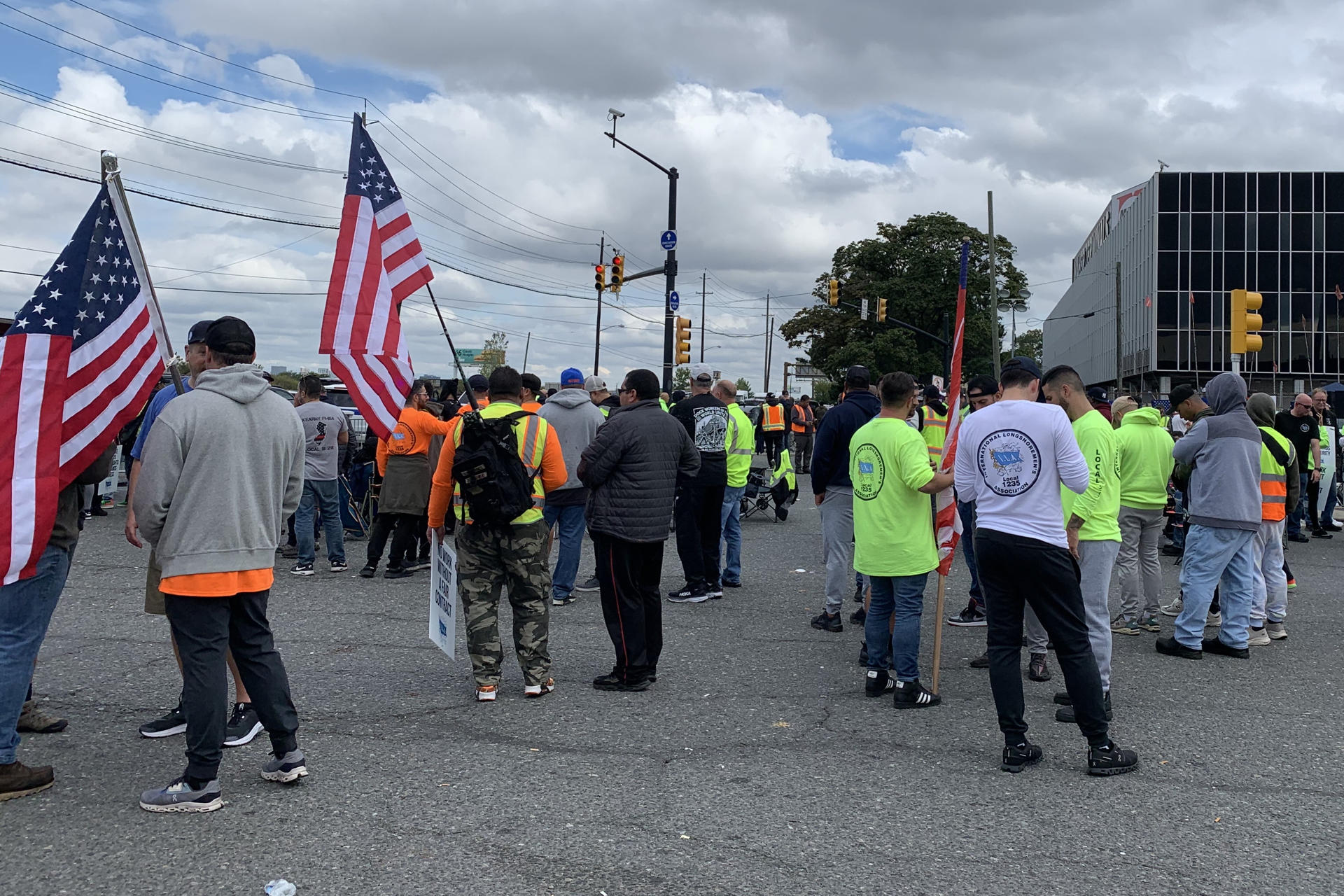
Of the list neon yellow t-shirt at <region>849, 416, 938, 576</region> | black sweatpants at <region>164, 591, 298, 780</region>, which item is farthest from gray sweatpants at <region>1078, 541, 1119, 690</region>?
black sweatpants at <region>164, 591, 298, 780</region>

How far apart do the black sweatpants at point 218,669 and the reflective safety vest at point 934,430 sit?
617 centimetres

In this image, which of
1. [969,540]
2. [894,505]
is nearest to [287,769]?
[894,505]

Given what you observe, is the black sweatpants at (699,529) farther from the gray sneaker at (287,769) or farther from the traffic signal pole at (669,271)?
the traffic signal pole at (669,271)

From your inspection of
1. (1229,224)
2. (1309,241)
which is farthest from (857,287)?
(1309,241)

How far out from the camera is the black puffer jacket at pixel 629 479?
662cm

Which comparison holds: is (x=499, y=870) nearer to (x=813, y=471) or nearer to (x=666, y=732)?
(x=666, y=732)

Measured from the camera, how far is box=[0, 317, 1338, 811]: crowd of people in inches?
177

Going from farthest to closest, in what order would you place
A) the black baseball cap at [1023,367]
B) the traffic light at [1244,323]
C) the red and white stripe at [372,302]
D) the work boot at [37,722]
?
Result: the traffic light at [1244,323] < the red and white stripe at [372,302] < the black baseball cap at [1023,367] < the work boot at [37,722]

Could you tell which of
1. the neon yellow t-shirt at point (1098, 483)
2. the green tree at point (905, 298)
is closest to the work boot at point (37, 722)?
the neon yellow t-shirt at point (1098, 483)

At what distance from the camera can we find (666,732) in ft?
18.7

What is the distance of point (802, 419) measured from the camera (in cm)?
2506

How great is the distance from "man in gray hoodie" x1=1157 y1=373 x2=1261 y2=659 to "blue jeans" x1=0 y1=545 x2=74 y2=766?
7.00 metres

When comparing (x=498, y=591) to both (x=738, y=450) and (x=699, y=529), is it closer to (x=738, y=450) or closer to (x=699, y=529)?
(x=699, y=529)

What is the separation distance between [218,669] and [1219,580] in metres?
6.72
